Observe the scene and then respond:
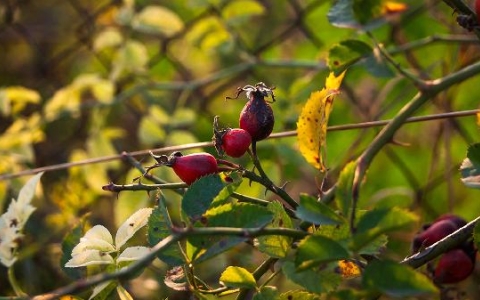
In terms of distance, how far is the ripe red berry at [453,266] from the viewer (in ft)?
2.71

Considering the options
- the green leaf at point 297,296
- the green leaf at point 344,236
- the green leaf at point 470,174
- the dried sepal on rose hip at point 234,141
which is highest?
the dried sepal on rose hip at point 234,141

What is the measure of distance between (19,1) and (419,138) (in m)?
1.15

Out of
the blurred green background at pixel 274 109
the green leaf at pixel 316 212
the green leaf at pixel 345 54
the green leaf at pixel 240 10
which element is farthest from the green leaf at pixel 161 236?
the green leaf at pixel 240 10

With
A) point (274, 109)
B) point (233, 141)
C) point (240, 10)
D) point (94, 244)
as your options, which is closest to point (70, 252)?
point (94, 244)

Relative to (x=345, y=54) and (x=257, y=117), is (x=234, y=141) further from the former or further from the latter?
(x=345, y=54)

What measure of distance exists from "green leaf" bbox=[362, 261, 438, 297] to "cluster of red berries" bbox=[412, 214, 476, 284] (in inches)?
10.2

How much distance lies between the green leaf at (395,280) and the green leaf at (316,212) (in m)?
0.05

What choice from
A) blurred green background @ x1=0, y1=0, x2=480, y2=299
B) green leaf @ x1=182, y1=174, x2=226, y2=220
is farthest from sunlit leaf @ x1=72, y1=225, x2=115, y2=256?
blurred green background @ x1=0, y1=0, x2=480, y2=299

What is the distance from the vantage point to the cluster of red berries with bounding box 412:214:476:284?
2.71ft

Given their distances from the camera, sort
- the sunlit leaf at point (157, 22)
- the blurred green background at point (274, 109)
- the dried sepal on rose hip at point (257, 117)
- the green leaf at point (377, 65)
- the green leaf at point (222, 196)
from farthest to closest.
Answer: the sunlit leaf at point (157, 22) → the blurred green background at point (274, 109) → the green leaf at point (377, 65) → the dried sepal on rose hip at point (257, 117) → the green leaf at point (222, 196)

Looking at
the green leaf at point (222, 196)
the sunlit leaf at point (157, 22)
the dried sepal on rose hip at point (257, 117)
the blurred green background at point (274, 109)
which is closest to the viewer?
the green leaf at point (222, 196)

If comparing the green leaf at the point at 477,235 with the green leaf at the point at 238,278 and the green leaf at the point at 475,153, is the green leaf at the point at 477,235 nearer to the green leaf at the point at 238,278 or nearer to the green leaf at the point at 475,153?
the green leaf at the point at 475,153

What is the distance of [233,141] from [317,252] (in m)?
0.18

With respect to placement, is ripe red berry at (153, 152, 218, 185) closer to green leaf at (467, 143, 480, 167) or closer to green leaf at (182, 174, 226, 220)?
green leaf at (182, 174, 226, 220)
